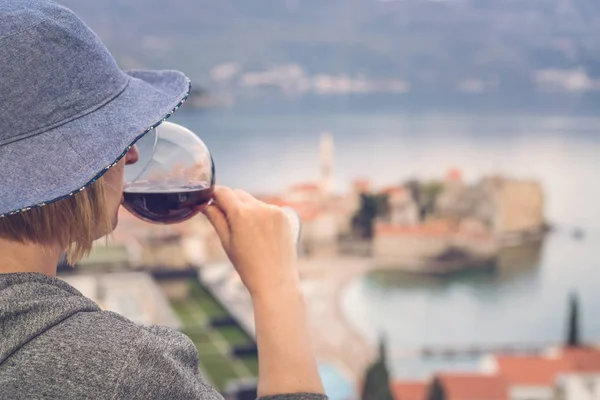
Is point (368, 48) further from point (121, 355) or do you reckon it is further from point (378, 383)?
point (121, 355)

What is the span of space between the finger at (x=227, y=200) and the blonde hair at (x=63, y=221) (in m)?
0.08

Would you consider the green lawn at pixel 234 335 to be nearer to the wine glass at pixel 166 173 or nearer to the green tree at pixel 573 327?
the green tree at pixel 573 327

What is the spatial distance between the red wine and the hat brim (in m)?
0.10

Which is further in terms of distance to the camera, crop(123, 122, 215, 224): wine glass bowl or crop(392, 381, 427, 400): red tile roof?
crop(392, 381, 427, 400): red tile roof

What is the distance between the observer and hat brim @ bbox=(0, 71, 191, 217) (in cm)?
27

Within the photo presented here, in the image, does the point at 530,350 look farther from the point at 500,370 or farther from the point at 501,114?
the point at 501,114

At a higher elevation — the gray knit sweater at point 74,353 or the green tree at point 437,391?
the gray knit sweater at point 74,353

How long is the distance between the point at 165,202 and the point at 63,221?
0.12 metres

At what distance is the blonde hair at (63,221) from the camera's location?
0.28 m

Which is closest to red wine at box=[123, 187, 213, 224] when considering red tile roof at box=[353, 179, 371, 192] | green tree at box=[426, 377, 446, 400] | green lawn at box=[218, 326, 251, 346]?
green tree at box=[426, 377, 446, 400]

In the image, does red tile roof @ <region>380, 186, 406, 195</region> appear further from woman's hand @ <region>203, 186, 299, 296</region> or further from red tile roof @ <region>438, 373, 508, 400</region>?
woman's hand @ <region>203, 186, 299, 296</region>

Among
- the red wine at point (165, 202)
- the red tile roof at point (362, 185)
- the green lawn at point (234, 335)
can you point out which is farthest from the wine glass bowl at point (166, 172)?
the red tile roof at point (362, 185)

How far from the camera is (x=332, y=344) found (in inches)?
626

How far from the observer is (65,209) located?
29 cm
